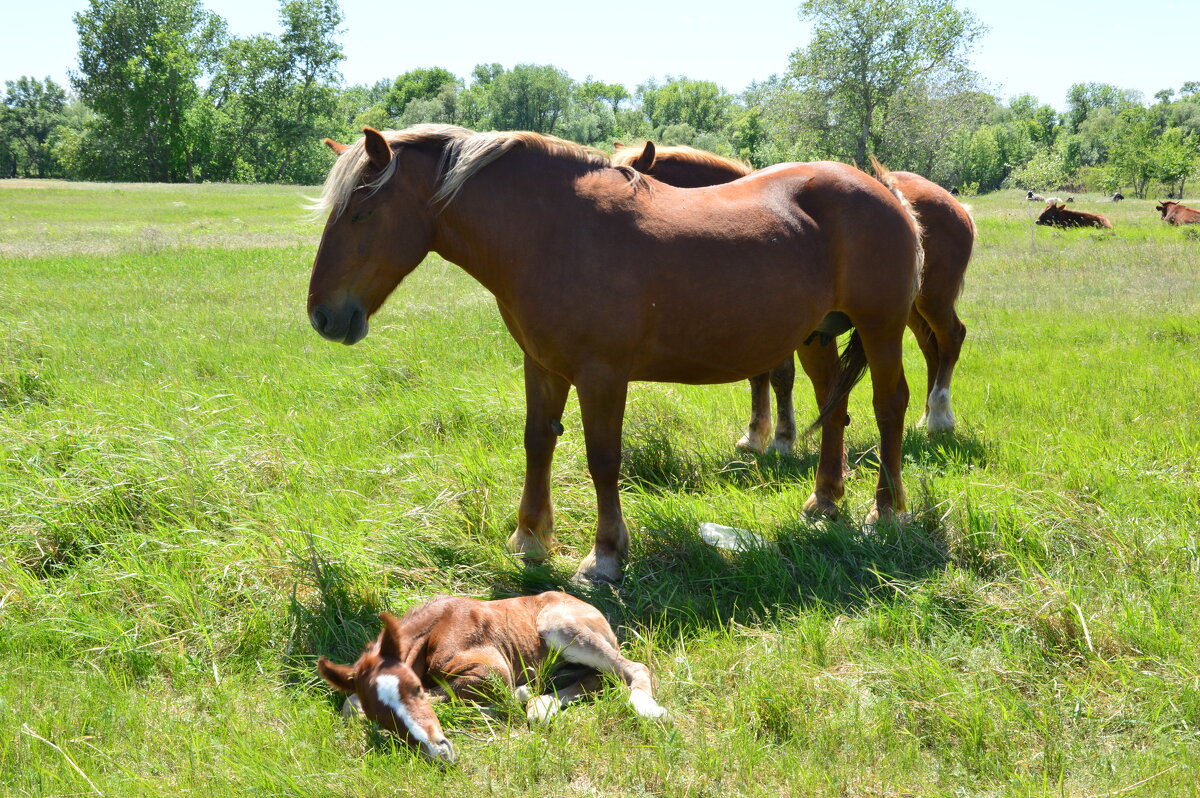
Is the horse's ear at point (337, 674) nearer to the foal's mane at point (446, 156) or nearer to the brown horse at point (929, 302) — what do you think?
the foal's mane at point (446, 156)

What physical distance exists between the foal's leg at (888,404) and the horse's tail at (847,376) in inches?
5.4

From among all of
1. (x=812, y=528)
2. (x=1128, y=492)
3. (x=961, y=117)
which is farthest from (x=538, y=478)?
(x=961, y=117)

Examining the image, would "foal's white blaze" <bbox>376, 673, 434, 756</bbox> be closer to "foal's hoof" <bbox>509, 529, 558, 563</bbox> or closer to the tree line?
"foal's hoof" <bbox>509, 529, 558, 563</bbox>

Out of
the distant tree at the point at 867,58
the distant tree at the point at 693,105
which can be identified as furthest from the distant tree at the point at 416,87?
the distant tree at the point at 867,58

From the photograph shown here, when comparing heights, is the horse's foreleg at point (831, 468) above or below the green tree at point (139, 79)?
below

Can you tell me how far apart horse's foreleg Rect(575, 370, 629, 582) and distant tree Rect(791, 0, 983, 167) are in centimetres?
4061

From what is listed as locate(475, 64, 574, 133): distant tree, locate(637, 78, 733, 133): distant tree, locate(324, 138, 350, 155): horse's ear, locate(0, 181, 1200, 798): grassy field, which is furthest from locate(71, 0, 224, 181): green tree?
locate(324, 138, 350, 155): horse's ear

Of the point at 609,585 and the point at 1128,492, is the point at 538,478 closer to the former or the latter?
the point at 609,585

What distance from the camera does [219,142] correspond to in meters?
70.6

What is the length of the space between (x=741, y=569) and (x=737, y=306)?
1.34 m

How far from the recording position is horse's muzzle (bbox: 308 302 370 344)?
12.9 ft

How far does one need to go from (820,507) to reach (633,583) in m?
1.36

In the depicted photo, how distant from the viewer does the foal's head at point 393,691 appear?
107 inches

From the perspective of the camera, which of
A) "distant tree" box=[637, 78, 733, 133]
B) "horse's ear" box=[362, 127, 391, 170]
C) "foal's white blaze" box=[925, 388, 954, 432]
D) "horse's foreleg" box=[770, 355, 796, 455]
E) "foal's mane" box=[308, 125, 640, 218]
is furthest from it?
"distant tree" box=[637, 78, 733, 133]
